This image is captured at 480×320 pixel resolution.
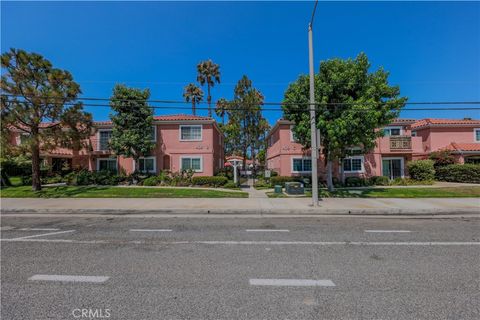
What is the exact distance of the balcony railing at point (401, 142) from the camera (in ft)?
66.7

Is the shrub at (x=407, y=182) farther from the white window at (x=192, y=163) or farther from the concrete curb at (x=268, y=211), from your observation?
the white window at (x=192, y=163)

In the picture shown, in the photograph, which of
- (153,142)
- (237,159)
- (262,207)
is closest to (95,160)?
(153,142)

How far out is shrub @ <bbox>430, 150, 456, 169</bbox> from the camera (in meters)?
21.4

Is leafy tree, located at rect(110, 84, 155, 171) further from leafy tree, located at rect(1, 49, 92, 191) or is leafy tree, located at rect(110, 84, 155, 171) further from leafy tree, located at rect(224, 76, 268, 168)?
leafy tree, located at rect(224, 76, 268, 168)

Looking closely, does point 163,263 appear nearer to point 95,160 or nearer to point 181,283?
point 181,283

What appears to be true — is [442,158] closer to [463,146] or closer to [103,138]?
[463,146]

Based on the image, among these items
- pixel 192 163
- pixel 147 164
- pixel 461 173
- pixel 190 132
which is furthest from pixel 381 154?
pixel 147 164

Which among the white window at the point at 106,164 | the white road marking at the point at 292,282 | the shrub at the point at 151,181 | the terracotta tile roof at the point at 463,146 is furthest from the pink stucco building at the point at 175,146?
the terracotta tile roof at the point at 463,146

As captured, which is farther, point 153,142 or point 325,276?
point 153,142

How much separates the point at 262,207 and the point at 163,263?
21.2 feet

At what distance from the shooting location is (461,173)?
19906 millimetres

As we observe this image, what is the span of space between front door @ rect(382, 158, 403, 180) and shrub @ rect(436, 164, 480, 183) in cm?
399

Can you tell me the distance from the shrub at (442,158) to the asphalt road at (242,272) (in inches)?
755

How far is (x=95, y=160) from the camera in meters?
21.9
